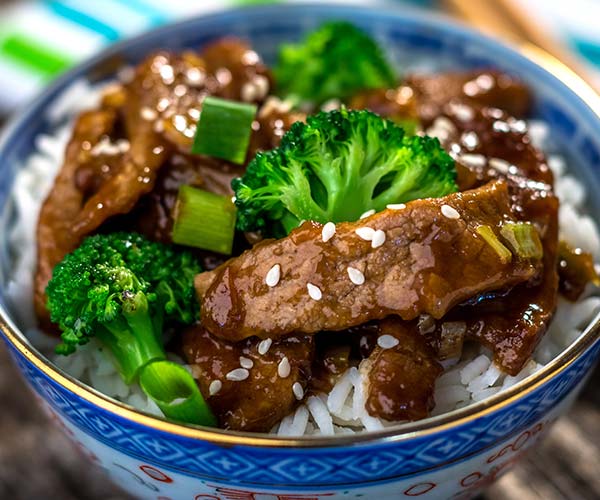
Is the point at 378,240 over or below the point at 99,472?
over

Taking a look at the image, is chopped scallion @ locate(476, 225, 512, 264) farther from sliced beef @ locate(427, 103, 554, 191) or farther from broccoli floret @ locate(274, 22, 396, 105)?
broccoli floret @ locate(274, 22, 396, 105)

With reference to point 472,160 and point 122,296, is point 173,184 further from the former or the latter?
point 472,160

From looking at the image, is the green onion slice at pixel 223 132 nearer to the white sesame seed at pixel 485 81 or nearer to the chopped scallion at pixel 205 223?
the chopped scallion at pixel 205 223

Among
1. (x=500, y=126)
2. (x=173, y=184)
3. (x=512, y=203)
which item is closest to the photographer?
(x=512, y=203)

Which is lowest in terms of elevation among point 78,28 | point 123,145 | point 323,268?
point 78,28

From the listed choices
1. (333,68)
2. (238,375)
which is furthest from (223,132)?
(333,68)

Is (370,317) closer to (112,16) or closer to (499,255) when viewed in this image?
(499,255)
